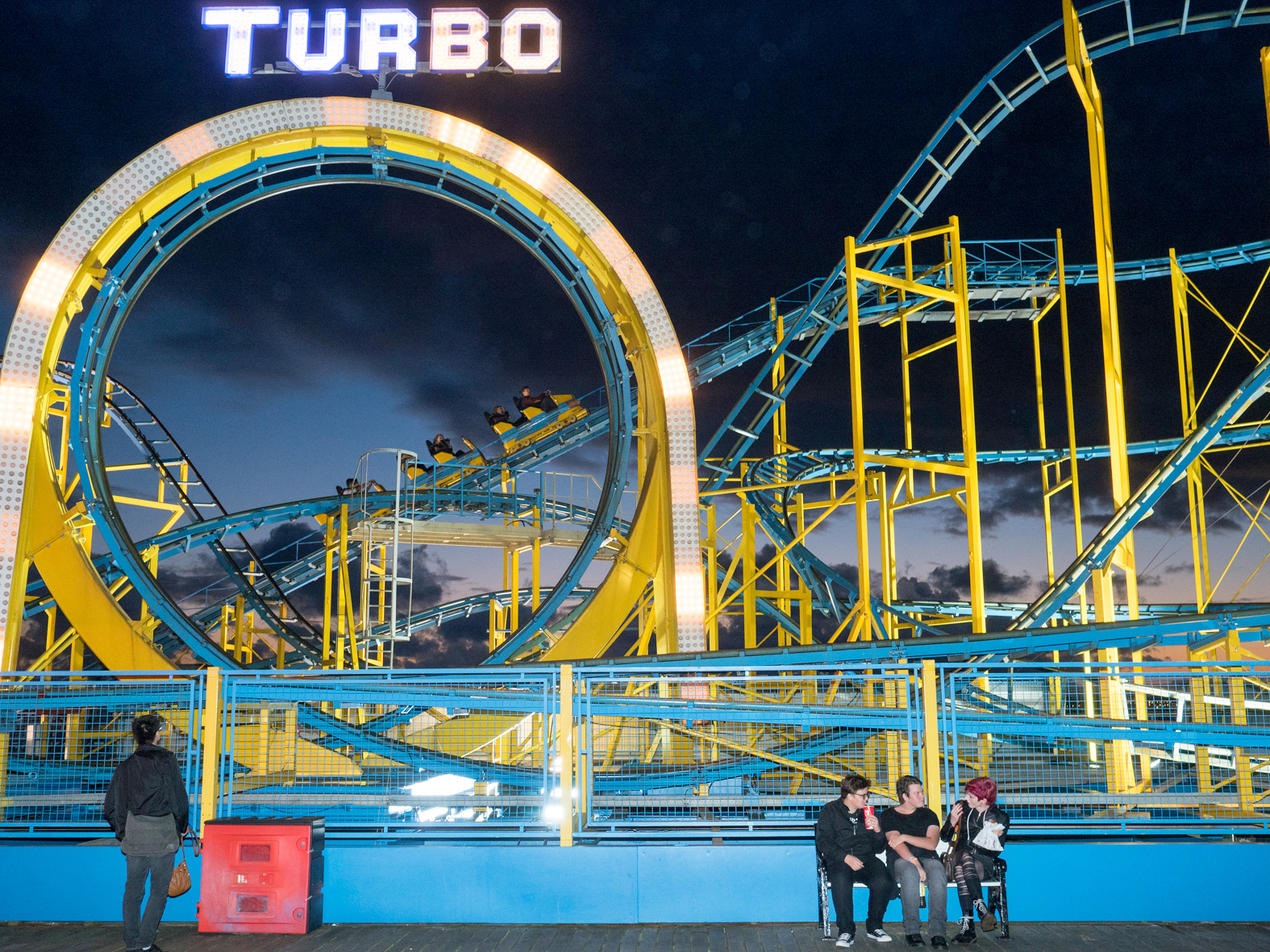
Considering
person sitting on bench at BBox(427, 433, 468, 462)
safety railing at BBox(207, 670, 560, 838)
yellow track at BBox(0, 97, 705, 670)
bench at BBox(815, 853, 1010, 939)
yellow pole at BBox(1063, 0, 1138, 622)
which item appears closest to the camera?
bench at BBox(815, 853, 1010, 939)

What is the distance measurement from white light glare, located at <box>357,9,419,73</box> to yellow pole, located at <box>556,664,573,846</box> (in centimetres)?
760

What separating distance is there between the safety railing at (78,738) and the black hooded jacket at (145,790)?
795 mm

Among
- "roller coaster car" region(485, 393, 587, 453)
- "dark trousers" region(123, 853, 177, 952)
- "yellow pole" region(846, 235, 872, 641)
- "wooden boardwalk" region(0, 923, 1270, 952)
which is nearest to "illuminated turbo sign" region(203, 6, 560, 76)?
"yellow pole" region(846, 235, 872, 641)

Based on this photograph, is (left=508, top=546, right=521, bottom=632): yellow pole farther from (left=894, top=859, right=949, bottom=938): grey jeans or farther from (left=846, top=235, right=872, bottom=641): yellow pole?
(left=894, top=859, right=949, bottom=938): grey jeans

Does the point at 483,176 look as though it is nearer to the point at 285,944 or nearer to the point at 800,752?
the point at 800,752

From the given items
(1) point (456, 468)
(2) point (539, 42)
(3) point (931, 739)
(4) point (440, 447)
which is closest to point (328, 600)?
(1) point (456, 468)

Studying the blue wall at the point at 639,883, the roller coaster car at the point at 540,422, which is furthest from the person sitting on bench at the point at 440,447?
the blue wall at the point at 639,883

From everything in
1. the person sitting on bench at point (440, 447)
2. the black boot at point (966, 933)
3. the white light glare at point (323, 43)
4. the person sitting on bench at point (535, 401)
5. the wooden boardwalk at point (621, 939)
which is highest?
the white light glare at point (323, 43)

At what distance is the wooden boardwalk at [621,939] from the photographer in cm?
584

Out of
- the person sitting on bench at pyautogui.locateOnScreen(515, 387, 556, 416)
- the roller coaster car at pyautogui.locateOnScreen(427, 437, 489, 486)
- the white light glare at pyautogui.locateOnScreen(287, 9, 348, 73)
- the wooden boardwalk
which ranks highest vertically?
the white light glare at pyautogui.locateOnScreen(287, 9, 348, 73)

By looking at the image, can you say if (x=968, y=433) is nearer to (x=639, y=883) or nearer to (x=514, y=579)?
(x=639, y=883)

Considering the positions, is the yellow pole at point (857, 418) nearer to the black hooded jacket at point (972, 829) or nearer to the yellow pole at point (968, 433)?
the yellow pole at point (968, 433)

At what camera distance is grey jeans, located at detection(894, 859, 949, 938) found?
5930mm

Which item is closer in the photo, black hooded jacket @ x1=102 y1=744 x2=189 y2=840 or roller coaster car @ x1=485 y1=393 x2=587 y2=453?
black hooded jacket @ x1=102 y1=744 x2=189 y2=840
